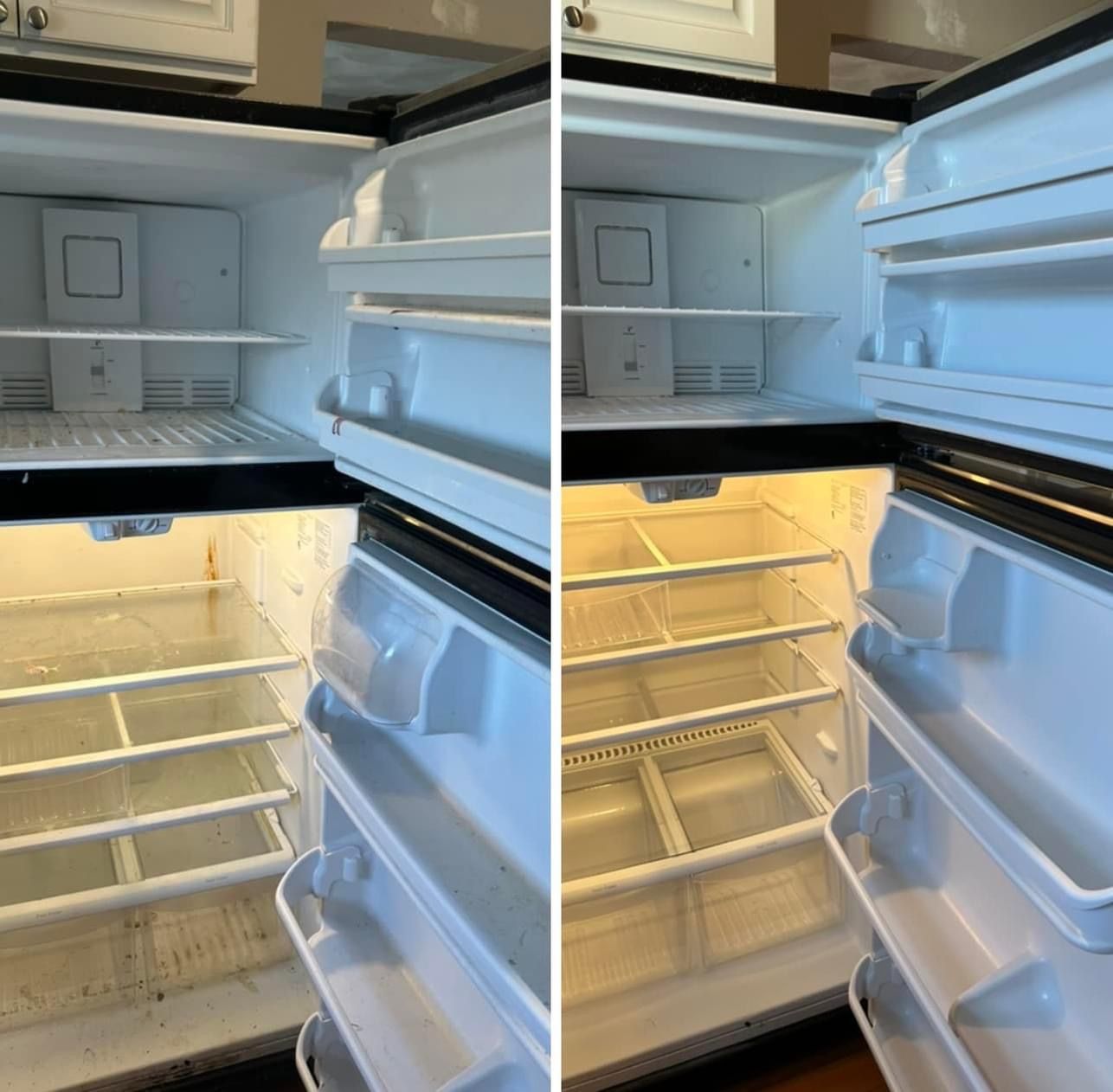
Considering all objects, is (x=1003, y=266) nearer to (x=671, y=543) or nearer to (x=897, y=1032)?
(x=671, y=543)

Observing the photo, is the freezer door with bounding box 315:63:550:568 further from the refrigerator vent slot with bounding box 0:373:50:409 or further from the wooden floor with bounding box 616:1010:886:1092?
the refrigerator vent slot with bounding box 0:373:50:409

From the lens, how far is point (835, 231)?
54 centimetres

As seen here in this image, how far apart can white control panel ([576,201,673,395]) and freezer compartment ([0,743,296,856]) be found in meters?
0.44

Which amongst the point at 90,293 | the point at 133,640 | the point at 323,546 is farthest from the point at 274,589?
the point at 90,293

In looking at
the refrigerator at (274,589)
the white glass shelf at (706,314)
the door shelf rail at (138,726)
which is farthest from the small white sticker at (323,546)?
the white glass shelf at (706,314)

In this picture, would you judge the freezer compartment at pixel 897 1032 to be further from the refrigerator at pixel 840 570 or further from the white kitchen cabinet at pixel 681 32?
the white kitchen cabinet at pixel 681 32

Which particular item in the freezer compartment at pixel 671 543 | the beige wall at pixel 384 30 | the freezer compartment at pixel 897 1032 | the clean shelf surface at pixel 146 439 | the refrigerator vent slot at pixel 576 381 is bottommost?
the freezer compartment at pixel 897 1032

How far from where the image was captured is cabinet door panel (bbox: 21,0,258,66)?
0.69 metres

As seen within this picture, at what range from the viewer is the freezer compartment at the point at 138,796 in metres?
0.78

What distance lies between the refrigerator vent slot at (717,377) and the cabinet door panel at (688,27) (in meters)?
0.20

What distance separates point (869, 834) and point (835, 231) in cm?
35

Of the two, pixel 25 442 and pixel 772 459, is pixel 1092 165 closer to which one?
pixel 772 459

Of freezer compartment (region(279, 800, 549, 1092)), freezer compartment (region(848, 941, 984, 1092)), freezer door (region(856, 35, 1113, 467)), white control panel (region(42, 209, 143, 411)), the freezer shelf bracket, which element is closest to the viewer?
freezer door (region(856, 35, 1113, 467))

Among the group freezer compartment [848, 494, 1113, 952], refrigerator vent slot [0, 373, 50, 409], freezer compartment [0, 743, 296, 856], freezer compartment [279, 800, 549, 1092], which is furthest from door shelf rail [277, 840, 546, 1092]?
refrigerator vent slot [0, 373, 50, 409]
